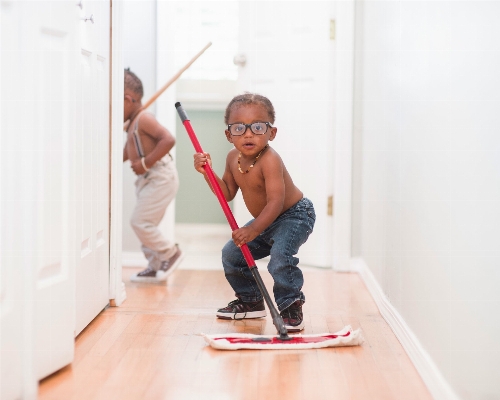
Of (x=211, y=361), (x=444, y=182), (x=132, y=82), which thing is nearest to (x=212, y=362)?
(x=211, y=361)

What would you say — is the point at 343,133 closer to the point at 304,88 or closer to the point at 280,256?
the point at 304,88

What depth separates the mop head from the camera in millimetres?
1826

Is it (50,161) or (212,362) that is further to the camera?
(212,362)

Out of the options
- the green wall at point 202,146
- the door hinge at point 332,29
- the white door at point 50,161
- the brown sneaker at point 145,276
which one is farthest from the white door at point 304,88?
the white door at point 50,161

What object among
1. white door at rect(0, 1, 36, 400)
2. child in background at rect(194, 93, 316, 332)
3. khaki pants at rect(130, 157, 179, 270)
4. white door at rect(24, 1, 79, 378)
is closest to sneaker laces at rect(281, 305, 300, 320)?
child in background at rect(194, 93, 316, 332)

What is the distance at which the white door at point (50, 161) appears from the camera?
142 centimetres

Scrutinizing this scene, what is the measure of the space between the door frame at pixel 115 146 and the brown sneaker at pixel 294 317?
62 cm

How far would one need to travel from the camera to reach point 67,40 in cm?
162

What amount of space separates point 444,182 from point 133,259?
201 cm

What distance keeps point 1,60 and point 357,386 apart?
1.01 m

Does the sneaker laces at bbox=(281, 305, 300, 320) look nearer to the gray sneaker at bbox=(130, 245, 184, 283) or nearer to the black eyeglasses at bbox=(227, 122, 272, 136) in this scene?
the black eyeglasses at bbox=(227, 122, 272, 136)

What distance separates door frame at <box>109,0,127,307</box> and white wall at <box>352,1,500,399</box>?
913 mm

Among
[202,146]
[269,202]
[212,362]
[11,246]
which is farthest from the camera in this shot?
[202,146]

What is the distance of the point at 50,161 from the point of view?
5.16 feet
